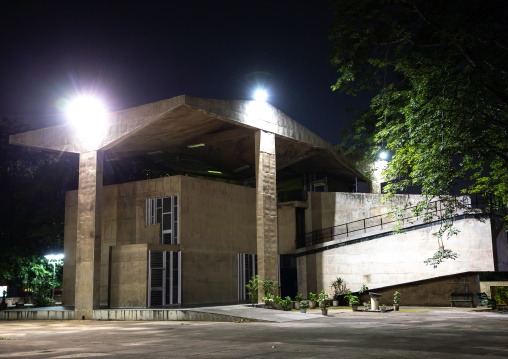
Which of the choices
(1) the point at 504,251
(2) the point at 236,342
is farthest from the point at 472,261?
(2) the point at 236,342

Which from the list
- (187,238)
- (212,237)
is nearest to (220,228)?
(212,237)

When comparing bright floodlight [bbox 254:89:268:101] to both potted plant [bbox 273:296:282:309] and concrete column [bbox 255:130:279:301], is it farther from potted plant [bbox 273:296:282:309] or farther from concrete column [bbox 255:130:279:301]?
potted plant [bbox 273:296:282:309]

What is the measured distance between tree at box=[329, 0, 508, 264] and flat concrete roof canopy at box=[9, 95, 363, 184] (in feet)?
21.6

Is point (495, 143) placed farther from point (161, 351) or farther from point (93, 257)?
point (93, 257)

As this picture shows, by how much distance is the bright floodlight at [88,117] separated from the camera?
25.5 meters

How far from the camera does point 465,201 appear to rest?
27.3 metres

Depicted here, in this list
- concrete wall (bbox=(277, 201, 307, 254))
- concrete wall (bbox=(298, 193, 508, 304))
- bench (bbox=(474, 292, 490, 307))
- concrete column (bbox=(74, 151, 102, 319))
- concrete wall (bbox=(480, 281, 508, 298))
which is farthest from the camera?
concrete wall (bbox=(277, 201, 307, 254))

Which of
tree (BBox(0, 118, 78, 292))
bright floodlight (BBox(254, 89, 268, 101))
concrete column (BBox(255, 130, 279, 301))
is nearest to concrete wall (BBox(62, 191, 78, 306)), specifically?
tree (BBox(0, 118, 78, 292))

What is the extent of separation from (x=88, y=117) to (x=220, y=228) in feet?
29.2

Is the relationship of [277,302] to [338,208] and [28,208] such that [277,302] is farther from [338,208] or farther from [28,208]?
[28,208]

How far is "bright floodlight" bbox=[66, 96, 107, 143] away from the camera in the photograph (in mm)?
25500

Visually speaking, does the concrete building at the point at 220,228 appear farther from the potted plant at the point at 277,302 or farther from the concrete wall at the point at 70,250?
the potted plant at the point at 277,302

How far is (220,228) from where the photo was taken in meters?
28.0

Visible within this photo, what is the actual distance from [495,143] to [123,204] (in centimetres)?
1881
